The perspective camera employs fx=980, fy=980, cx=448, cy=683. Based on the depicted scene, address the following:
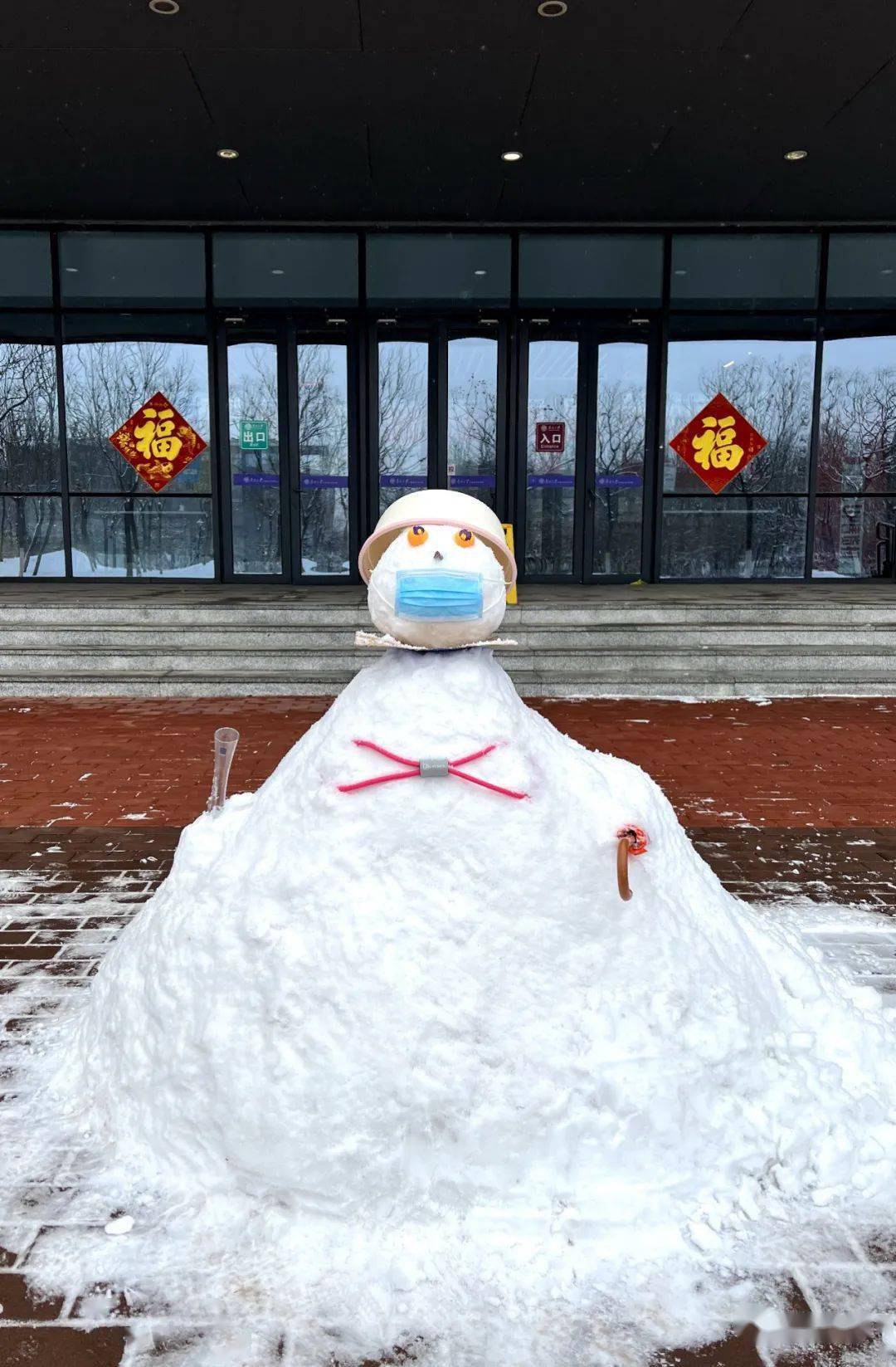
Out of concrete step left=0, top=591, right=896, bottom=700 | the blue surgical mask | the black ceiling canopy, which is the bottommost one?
concrete step left=0, top=591, right=896, bottom=700

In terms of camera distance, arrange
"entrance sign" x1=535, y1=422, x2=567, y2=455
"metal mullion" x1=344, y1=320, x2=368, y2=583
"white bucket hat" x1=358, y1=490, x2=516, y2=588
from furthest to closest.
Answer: "entrance sign" x1=535, y1=422, x2=567, y2=455
"metal mullion" x1=344, y1=320, x2=368, y2=583
"white bucket hat" x1=358, y1=490, x2=516, y2=588

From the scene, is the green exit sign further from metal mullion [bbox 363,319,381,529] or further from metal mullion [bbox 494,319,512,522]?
metal mullion [bbox 494,319,512,522]

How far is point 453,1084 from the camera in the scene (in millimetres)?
2424

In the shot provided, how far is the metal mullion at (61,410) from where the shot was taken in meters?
13.0

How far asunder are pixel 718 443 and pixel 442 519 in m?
11.7

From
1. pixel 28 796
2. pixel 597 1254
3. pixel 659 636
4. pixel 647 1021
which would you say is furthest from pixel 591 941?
pixel 659 636

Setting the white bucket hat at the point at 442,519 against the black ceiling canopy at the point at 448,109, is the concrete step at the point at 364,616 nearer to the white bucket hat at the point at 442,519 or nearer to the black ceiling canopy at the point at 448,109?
the black ceiling canopy at the point at 448,109

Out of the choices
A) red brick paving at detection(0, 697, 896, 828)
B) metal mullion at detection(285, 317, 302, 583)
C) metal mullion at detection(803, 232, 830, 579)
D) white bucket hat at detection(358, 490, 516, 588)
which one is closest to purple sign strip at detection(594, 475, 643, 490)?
metal mullion at detection(803, 232, 830, 579)

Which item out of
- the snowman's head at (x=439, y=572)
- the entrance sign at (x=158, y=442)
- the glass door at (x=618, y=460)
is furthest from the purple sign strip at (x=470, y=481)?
the snowman's head at (x=439, y=572)

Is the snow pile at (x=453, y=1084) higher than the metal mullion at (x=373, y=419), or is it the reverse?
the metal mullion at (x=373, y=419)

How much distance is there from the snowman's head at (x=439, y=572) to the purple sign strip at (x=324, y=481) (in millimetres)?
10897

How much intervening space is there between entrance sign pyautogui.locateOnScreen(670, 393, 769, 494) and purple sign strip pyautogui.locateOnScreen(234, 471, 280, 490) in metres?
5.49

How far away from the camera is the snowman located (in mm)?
2324

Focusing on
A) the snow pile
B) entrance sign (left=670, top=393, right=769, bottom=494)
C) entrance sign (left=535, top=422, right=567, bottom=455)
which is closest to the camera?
the snow pile
